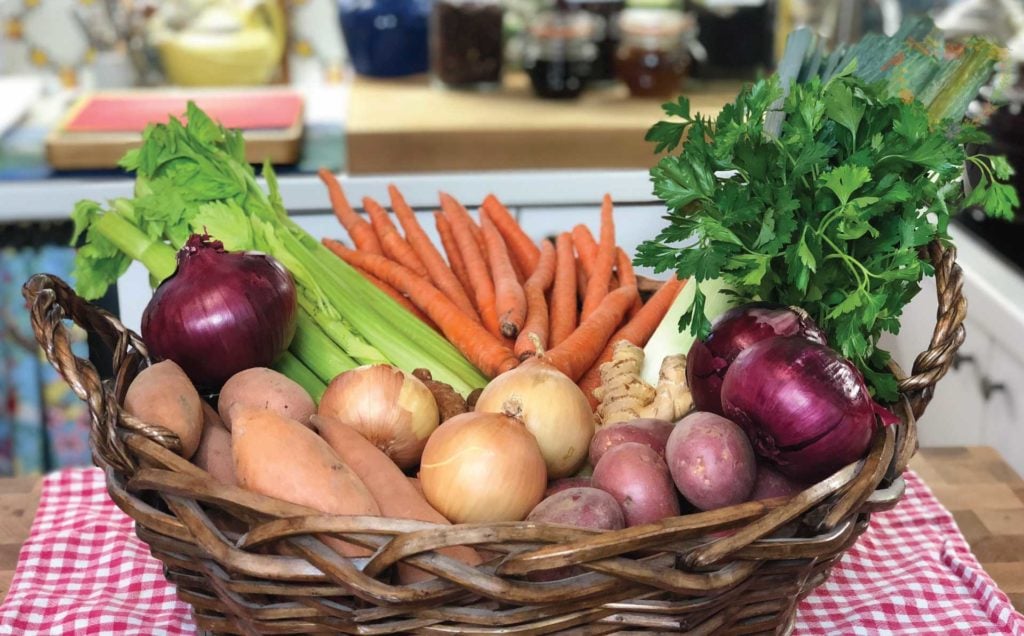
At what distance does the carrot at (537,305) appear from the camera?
1.04m

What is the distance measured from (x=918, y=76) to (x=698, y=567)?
524 mm

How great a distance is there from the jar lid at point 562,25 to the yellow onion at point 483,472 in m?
1.55

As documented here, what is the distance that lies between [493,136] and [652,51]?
43cm

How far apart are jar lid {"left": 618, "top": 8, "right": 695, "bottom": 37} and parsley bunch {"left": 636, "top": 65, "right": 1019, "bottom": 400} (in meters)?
Answer: 1.43

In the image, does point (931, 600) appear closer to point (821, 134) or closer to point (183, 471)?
point (821, 134)

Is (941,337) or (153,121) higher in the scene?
(941,337)

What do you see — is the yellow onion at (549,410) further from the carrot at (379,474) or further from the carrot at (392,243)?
the carrot at (392,243)

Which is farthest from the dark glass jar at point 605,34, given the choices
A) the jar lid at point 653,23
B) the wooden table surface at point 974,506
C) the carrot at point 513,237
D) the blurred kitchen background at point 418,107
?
the wooden table surface at point 974,506

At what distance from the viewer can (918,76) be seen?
94cm

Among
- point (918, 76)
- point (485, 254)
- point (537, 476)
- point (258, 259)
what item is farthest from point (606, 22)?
point (537, 476)

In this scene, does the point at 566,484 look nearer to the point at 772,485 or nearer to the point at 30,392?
the point at 772,485

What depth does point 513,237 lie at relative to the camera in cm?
137

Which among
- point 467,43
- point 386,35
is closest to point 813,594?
point 467,43

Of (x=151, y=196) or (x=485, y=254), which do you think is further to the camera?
(x=485, y=254)
